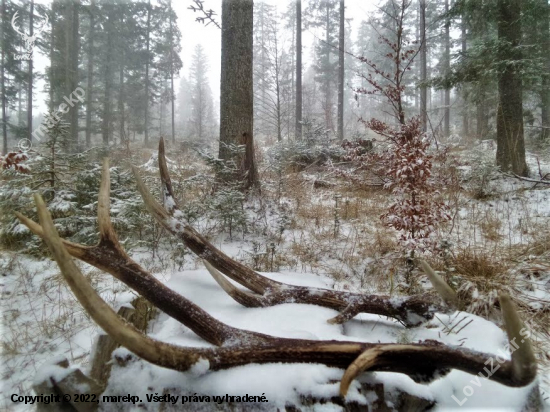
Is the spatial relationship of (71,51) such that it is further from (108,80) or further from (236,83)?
(236,83)

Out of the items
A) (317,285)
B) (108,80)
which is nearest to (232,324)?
(317,285)

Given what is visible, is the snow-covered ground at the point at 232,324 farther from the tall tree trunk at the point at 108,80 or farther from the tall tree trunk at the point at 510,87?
the tall tree trunk at the point at 108,80

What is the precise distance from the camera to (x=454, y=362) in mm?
1083

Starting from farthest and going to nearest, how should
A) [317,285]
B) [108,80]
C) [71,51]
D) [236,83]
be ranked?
[108,80] → [71,51] → [236,83] → [317,285]

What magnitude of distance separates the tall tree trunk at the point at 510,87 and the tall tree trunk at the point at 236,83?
4810 millimetres

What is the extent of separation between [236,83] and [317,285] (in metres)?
3.66

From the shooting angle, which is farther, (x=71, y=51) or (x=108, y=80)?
(x=108, y=80)

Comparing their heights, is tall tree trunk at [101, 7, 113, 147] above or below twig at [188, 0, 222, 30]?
above

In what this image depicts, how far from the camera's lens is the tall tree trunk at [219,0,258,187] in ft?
14.7

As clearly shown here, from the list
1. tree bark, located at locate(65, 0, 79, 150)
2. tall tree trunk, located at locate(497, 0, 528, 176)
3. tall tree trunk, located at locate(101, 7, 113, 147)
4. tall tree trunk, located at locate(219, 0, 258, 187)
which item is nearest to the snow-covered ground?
tall tree trunk, located at locate(219, 0, 258, 187)

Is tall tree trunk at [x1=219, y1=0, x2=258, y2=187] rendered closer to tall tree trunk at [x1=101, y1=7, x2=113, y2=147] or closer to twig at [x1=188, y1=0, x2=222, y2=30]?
twig at [x1=188, y1=0, x2=222, y2=30]

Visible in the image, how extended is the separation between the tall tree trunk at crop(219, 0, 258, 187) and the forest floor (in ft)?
3.45

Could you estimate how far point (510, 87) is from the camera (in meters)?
5.41

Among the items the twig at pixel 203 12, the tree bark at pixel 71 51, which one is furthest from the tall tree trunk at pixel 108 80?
the twig at pixel 203 12
